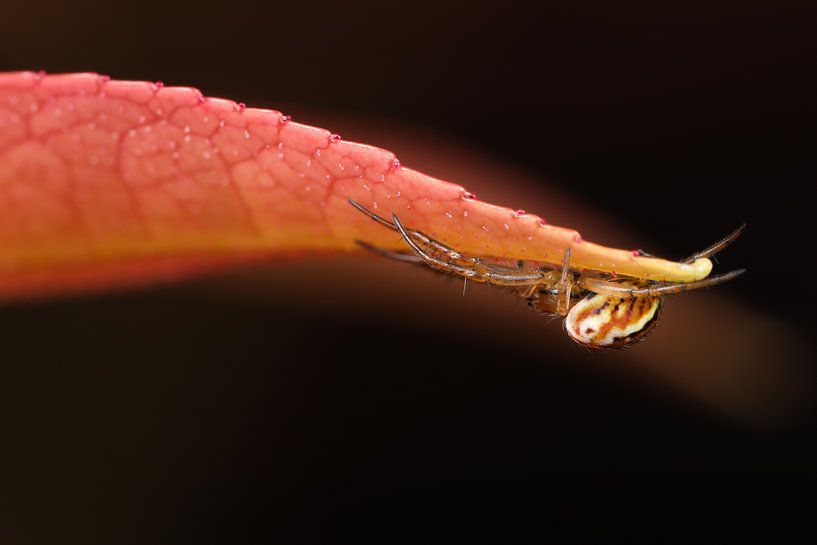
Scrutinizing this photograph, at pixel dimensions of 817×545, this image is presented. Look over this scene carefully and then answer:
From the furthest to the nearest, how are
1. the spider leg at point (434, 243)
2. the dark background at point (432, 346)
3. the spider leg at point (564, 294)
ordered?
the spider leg at point (564, 294)
the dark background at point (432, 346)
the spider leg at point (434, 243)

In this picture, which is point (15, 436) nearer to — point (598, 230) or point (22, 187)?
point (22, 187)

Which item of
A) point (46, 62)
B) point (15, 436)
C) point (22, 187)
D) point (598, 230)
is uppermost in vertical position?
point (598, 230)

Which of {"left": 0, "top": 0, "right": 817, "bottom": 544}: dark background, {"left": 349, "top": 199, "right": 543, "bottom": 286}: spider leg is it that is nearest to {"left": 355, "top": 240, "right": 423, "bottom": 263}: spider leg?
{"left": 349, "top": 199, "right": 543, "bottom": 286}: spider leg

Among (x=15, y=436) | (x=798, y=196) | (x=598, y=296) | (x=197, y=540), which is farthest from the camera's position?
(x=798, y=196)

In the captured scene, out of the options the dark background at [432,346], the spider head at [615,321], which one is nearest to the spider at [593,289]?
the spider head at [615,321]

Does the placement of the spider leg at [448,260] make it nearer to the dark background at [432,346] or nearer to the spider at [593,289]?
the spider at [593,289]

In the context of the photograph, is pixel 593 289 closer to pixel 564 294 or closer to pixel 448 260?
pixel 564 294

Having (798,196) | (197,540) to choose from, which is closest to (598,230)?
(798,196)
